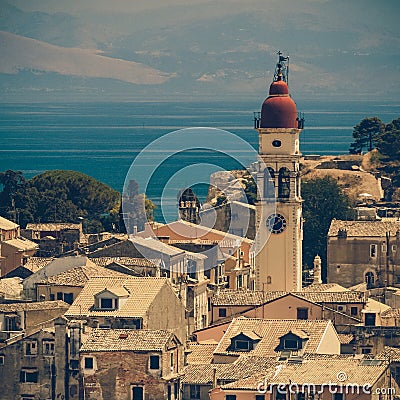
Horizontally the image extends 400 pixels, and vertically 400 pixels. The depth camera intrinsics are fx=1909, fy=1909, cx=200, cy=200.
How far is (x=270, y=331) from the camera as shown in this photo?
2574 inches

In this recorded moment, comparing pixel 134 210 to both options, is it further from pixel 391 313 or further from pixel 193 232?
pixel 391 313

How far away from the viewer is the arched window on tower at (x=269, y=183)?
8119cm

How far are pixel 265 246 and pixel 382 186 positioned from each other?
36159mm

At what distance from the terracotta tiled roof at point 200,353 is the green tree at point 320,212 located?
26160mm

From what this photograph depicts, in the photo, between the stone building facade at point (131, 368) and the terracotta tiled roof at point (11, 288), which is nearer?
the stone building facade at point (131, 368)

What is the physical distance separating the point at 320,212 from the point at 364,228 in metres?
7.78

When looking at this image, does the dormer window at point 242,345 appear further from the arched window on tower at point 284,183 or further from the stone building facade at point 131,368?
the arched window on tower at point 284,183

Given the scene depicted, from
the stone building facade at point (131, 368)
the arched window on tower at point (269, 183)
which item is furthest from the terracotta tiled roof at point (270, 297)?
the stone building facade at point (131, 368)

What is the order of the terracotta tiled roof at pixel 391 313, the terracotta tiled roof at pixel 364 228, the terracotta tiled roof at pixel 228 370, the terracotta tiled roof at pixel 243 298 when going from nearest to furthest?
the terracotta tiled roof at pixel 228 370 < the terracotta tiled roof at pixel 391 313 < the terracotta tiled roof at pixel 243 298 < the terracotta tiled roof at pixel 364 228

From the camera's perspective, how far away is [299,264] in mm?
82062

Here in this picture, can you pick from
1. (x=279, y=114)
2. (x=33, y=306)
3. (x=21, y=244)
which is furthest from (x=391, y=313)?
(x=21, y=244)

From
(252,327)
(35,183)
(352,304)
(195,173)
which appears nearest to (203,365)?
(252,327)

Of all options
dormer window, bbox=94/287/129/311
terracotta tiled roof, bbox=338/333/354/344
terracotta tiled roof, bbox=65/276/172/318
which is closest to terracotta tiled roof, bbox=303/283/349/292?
terracotta tiled roof, bbox=338/333/354/344
